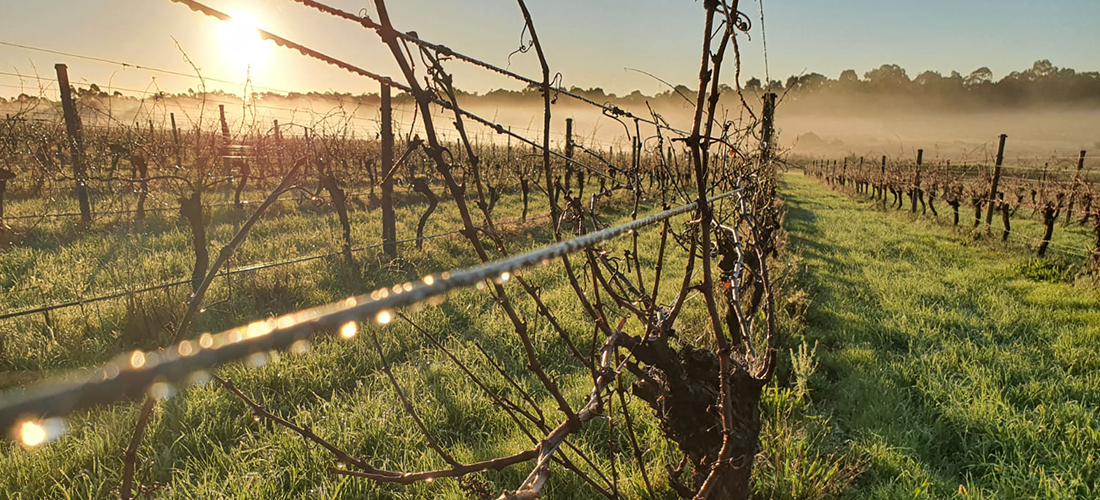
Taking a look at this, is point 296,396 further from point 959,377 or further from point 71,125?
point 71,125

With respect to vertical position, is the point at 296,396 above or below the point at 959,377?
above

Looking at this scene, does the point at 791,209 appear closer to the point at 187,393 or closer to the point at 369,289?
the point at 369,289

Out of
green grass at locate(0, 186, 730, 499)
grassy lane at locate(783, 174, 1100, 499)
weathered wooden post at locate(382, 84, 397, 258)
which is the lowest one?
grassy lane at locate(783, 174, 1100, 499)

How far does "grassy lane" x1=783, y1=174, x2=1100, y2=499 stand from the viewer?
2553 millimetres

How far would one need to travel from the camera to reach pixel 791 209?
1394 centimetres

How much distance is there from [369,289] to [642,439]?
11.3ft

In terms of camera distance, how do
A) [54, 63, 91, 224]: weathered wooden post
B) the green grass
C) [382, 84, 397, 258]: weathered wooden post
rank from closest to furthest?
the green grass, [382, 84, 397, 258]: weathered wooden post, [54, 63, 91, 224]: weathered wooden post

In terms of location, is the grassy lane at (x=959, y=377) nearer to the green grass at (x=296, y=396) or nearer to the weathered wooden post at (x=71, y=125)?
the green grass at (x=296, y=396)

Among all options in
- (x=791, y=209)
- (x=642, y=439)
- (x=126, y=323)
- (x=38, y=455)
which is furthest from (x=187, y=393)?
(x=791, y=209)

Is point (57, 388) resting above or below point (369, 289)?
above

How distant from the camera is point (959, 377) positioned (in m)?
3.55

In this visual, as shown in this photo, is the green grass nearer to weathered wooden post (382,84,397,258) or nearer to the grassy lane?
weathered wooden post (382,84,397,258)

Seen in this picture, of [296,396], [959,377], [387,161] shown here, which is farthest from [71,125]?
[959,377]

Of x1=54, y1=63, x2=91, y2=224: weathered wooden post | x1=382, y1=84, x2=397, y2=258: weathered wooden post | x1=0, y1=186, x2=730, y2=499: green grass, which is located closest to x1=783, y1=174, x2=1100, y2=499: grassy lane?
x1=0, y1=186, x2=730, y2=499: green grass
